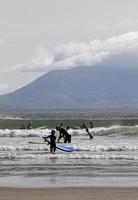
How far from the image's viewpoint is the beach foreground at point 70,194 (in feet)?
56.4

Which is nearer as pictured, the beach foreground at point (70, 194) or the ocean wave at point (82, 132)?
the beach foreground at point (70, 194)

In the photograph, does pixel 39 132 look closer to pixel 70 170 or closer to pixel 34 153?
pixel 34 153

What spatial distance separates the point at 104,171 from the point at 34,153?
8.61 metres

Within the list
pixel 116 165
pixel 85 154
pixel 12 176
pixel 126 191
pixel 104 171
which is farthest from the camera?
pixel 85 154

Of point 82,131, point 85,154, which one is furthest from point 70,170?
point 82,131

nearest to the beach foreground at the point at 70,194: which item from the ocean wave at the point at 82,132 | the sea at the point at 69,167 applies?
the sea at the point at 69,167

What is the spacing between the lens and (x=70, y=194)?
58.2ft

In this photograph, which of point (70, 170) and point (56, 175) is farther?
point (70, 170)

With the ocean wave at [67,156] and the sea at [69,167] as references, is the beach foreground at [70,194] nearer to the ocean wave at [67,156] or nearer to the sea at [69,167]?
the sea at [69,167]

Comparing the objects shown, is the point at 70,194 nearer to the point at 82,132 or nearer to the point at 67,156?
the point at 67,156

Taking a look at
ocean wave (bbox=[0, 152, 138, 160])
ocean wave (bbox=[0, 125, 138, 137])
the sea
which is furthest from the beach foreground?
ocean wave (bbox=[0, 125, 138, 137])

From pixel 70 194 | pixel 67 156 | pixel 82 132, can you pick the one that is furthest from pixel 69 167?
pixel 82 132

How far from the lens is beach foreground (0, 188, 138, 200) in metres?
17.2

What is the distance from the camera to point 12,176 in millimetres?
22031
